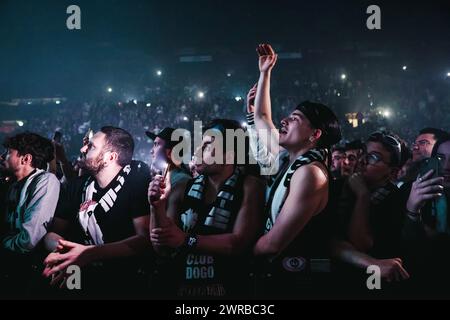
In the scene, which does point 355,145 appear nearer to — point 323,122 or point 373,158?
point 373,158

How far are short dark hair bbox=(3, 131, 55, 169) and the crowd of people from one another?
0.10 meters

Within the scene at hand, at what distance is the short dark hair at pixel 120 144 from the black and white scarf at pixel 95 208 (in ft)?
0.51

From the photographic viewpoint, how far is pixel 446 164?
290 cm

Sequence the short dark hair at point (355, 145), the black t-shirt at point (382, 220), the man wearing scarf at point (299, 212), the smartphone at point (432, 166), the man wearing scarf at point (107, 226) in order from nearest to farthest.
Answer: the man wearing scarf at point (299, 212), the smartphone at point (432, 166), the black t-shirt at point (382, 220), the man wearing scarf at point (107, 226), the short dark hair at point (355, 145)

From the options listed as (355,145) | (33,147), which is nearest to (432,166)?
(355,145)

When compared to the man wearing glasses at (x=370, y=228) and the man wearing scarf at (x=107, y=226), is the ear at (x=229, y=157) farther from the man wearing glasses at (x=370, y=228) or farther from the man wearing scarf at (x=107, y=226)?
the man wearing glasses at (x=370, y=228)

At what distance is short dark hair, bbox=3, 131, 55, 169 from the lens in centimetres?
344

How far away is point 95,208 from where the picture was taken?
268cm

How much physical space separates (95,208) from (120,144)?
0.56 m

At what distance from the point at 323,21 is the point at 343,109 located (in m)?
5.78

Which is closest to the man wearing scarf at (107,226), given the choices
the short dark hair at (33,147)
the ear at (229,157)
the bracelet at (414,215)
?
the ear at (229,157)

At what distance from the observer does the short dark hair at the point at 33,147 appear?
344cm
